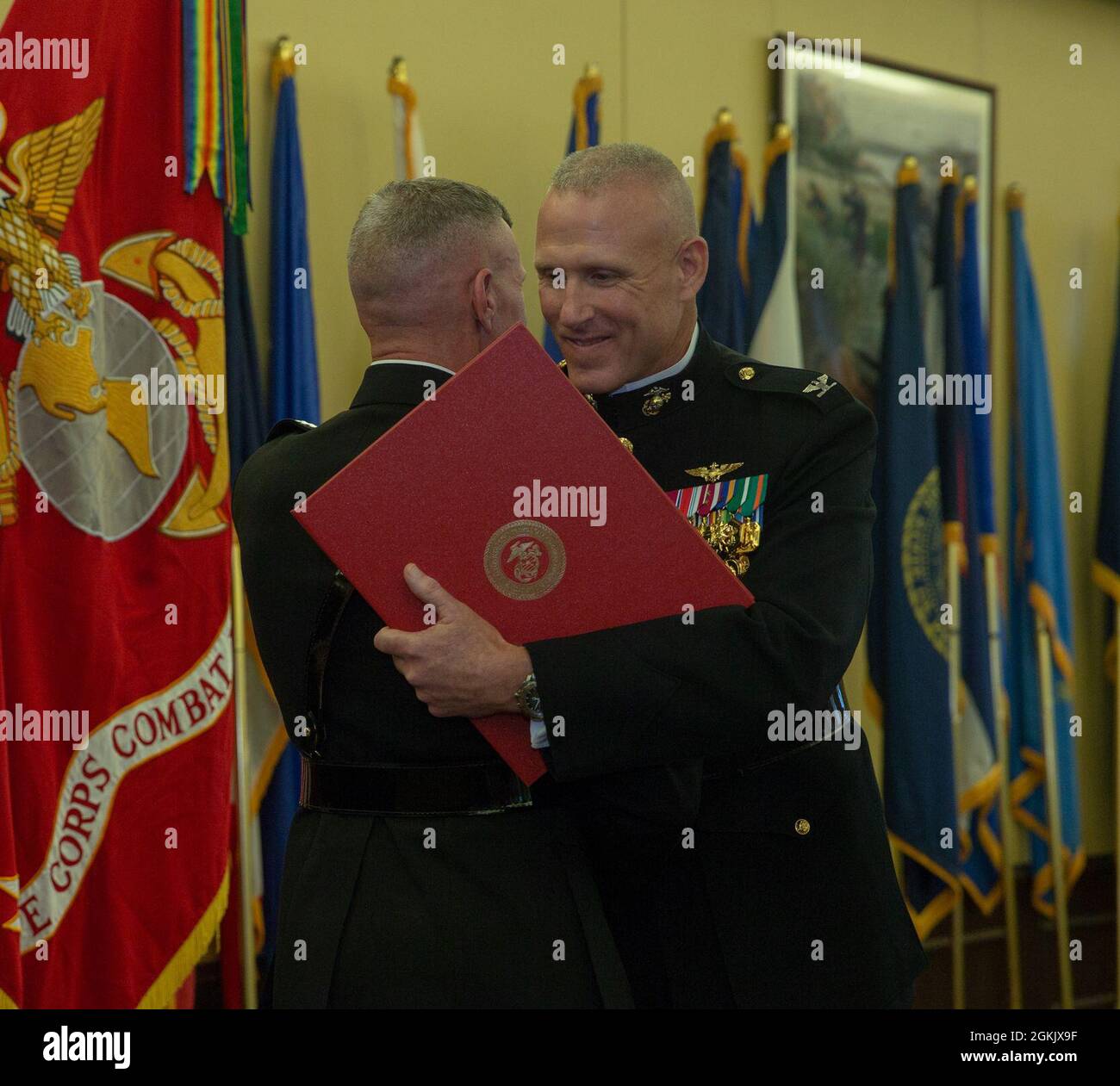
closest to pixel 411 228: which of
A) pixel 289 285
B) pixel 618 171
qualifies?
pixel 618 171

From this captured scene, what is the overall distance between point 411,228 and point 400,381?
196 mm

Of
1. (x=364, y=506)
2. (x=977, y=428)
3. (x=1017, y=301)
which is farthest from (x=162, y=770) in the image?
(x=1017, y=301)

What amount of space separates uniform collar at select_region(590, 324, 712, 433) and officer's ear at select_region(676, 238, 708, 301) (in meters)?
0.08

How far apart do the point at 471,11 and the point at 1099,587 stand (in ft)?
10.4

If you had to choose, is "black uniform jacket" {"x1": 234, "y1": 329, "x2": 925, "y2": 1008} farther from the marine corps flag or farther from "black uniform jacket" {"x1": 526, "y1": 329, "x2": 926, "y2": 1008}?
the marine corps flag

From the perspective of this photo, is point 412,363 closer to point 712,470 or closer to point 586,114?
point 712,470

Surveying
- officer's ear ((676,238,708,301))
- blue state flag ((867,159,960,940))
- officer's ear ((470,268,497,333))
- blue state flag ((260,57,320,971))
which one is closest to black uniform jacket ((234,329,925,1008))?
officer's ear ((470,268,497,333))

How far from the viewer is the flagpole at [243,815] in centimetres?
336

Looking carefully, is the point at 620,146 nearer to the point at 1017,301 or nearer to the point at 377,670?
the point at 377,670

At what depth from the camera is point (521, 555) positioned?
161cm

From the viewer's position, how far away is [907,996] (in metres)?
2.02

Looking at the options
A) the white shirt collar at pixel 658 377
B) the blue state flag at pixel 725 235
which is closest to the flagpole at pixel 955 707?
the blue state flag at pixel 725 235

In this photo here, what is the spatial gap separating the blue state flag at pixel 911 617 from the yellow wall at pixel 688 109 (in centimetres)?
33

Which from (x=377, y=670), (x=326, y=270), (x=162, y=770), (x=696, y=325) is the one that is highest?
(x=326, y=270)
